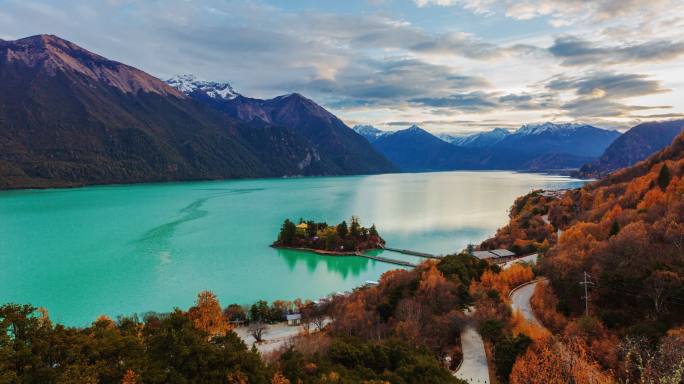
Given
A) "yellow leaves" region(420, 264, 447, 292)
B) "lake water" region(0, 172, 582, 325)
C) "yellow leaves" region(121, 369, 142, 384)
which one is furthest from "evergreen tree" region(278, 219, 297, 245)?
"yellow leaves" region(121, 369, 142, 384)

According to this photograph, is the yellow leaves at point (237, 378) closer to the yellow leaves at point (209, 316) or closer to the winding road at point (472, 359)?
the winding road at point (472, 359)

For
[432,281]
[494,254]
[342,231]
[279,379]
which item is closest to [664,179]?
[494,254]

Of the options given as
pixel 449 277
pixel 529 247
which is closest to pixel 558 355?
pixel 449 277

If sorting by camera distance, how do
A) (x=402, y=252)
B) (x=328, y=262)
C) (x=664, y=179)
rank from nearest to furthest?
(x=664, y=179) → (x=328, y=262) → (x=402, y=252)

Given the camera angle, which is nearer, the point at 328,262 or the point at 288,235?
the point at 328,262

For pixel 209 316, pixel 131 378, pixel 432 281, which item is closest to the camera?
pixel 131 378

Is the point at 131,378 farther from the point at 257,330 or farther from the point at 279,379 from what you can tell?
the point at 257,330

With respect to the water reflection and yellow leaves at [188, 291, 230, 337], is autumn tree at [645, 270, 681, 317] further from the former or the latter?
the water reflection
